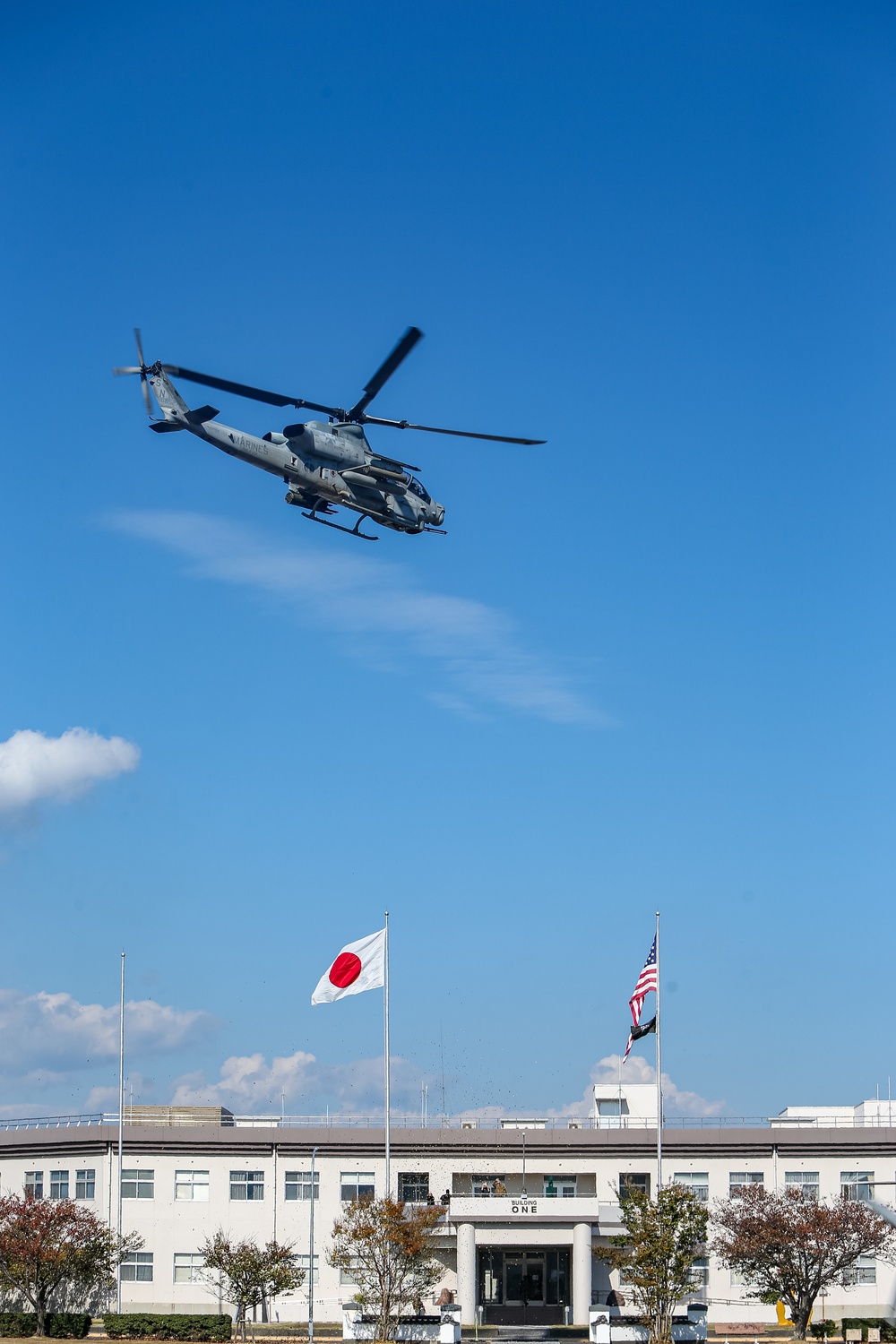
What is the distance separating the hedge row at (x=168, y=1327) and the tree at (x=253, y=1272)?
1373mm

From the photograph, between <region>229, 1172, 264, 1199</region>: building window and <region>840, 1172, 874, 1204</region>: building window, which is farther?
<region>229, 1172, 264, 1199</region>: building window

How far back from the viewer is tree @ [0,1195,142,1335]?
65.9 metres

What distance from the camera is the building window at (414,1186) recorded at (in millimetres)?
73000

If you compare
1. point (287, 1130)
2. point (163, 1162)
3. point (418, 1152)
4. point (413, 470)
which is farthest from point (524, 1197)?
point (413, 470)

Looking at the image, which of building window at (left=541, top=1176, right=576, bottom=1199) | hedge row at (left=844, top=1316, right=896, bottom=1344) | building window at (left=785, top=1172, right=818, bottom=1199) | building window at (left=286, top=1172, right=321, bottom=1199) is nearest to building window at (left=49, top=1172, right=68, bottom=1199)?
building window at (left=286, top=1172, right=321, bottom=1199)

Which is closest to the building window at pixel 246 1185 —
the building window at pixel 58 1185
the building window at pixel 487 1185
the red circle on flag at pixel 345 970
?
the building window at pixel 58 1185

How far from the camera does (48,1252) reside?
65500mm

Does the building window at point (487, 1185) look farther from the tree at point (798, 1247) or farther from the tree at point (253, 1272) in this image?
the tree at point (798, 1247)

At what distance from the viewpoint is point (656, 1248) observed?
5931 centimetres

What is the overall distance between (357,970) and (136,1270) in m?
19.3

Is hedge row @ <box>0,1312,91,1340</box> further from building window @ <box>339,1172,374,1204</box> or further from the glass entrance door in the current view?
the glass entrance door

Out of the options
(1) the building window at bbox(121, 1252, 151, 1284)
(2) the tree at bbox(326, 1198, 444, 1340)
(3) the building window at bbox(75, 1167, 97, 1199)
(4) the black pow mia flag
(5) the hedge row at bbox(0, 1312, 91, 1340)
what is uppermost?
(4) the black pow mia flag

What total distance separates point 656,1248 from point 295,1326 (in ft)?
52.8

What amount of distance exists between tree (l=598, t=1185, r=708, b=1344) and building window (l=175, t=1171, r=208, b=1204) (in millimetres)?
19517
